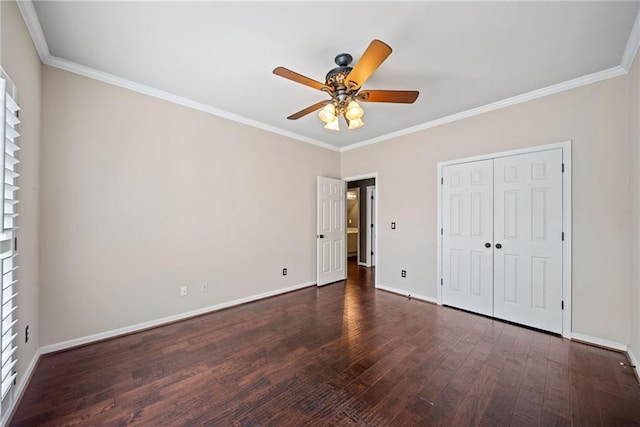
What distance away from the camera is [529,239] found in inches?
117

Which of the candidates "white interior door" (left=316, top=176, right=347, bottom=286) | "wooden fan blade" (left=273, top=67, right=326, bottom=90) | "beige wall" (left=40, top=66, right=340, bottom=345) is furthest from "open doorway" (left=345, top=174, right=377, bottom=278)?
"wooden fan blade" (left=273, top=67, right=326, bottom=90)

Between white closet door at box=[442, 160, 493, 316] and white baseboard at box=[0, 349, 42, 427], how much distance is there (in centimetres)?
427

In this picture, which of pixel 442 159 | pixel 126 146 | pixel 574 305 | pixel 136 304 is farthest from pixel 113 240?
pixel 574 305

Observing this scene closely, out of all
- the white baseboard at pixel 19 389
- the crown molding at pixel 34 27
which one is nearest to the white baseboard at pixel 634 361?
the white baseboard at pixel 19 389

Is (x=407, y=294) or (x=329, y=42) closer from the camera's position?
(x=329, y=42)

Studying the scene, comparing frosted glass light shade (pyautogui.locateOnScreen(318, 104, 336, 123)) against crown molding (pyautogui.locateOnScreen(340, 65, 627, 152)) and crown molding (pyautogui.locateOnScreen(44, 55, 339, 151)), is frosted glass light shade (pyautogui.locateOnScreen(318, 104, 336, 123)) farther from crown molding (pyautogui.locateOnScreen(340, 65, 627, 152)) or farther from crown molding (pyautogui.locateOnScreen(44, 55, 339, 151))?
crown molding (pyautogui.locateOnScreen(340, 65, 627, 152))

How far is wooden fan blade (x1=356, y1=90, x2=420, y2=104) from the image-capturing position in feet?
7.16

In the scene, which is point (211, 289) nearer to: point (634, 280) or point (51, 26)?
point (51, 26)

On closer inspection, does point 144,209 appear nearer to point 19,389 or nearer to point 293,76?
point 19,389

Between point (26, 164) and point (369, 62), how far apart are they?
9.05 ft

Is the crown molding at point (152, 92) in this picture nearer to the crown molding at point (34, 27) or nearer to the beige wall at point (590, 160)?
the crown molding at point (34, 27)

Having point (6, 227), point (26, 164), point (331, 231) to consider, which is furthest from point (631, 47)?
point (26, 164)

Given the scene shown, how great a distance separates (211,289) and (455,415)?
291cm

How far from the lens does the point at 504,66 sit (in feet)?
7.89
